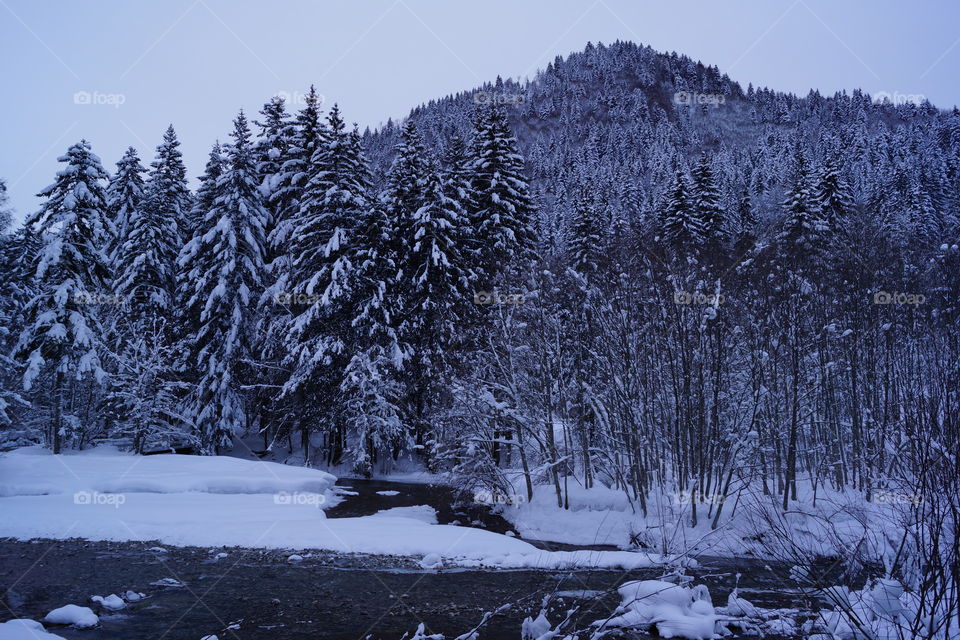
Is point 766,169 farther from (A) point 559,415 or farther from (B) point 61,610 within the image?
(B) point 61,610

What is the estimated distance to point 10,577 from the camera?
10391 millimetres

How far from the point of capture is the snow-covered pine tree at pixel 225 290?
84.1 feet

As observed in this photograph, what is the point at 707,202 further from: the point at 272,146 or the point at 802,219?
the point at 272,146

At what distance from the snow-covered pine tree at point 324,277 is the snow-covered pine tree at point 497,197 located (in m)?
5.75

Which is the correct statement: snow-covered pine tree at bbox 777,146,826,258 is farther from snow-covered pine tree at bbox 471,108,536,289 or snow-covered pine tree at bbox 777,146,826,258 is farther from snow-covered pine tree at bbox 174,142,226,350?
snow-covered pine tree at bbox 174,142,226,350

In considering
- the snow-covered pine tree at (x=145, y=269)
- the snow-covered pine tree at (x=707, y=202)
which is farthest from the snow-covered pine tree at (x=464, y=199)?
the snow-covered pine tree at (x=145, y=269)

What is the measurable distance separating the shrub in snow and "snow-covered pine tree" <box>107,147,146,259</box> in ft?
87.3

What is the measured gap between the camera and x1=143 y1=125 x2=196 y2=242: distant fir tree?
29656mm

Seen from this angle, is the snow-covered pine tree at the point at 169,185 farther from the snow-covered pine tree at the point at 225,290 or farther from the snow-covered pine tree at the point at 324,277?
the snow-covered pine tree at the point at 324,277

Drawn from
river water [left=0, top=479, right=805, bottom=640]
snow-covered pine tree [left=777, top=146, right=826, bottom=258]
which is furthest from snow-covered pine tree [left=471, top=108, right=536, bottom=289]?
river water [left=0, top=479, right=805, bottom=640]

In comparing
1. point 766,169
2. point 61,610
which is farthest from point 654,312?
point 766,169

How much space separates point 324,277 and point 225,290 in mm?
5123

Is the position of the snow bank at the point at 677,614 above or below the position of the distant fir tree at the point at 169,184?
below

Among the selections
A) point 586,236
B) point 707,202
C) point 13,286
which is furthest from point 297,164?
point 707,202
